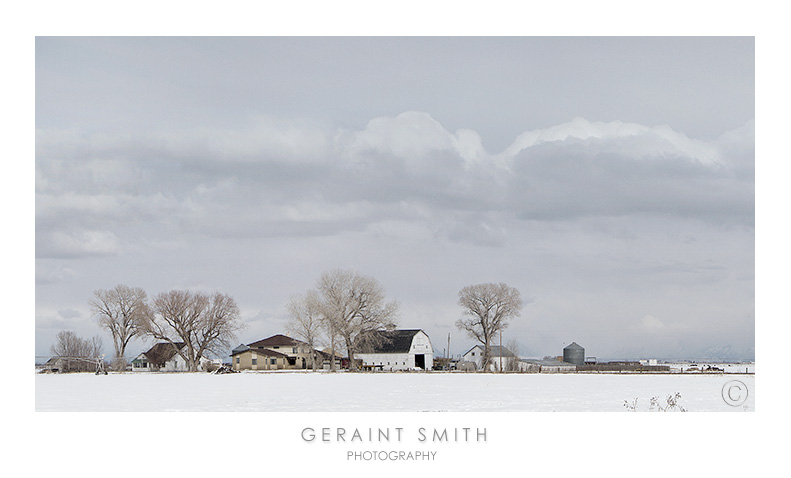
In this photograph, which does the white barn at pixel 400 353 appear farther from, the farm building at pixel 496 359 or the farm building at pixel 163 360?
the farm building at pixel 163 360

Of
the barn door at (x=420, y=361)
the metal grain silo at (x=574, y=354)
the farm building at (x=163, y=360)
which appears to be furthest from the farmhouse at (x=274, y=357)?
the metal grain silo at (x=574, y=354)

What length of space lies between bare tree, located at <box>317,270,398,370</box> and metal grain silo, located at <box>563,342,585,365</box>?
26.7 metres

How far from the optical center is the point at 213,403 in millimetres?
25891

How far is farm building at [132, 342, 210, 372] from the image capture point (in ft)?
252

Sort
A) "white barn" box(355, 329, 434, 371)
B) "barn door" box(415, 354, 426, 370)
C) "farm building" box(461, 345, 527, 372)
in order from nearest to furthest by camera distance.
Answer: "farm building" box(461, 345, 527, 372) < "white barn" box(355, 329, 434, 371) < "barn door" box(415, 354, 426, 370)

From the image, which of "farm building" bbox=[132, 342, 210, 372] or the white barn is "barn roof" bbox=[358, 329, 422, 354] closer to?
the white barn

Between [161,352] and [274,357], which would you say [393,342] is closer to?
[274,357]

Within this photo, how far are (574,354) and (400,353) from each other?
21.1 metres

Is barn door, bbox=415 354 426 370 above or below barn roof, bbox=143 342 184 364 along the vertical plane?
below

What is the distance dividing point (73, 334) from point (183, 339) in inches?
422

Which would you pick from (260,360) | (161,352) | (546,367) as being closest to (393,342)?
(260,360)

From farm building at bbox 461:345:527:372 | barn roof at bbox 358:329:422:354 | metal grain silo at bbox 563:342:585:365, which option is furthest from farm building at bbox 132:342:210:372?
metal grain silo at bbox 563:342:585:365

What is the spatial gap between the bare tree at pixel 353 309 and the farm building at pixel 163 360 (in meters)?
14.4
